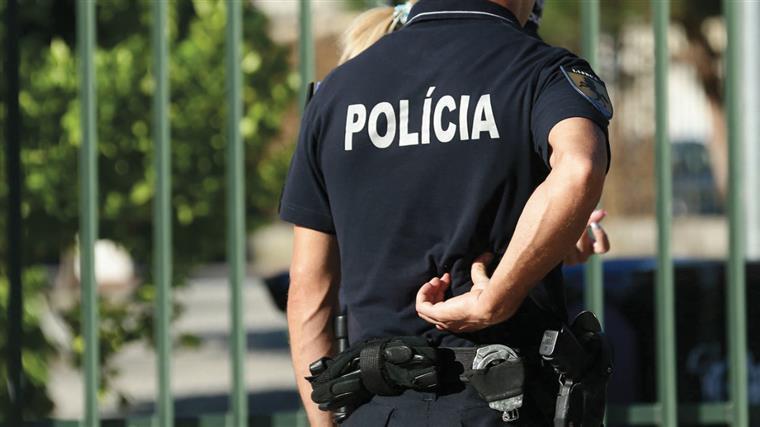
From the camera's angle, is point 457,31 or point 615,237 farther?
point 615,237

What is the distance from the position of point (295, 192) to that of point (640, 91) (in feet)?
42.8

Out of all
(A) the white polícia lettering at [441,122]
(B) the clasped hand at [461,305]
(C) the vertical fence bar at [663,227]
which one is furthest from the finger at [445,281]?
(C) the vertical fence bar at [663,227]

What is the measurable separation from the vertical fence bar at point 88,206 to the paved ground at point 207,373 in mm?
3459

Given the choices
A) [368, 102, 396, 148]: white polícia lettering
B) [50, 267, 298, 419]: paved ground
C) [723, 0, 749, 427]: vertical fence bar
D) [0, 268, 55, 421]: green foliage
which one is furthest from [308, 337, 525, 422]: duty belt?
[50, 267, 298, 419]: paved ground

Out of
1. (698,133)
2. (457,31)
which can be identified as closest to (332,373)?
(457,31)

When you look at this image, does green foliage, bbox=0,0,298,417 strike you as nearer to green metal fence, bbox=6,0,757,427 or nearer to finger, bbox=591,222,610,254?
green metal fence, bbox=6,0,757,427

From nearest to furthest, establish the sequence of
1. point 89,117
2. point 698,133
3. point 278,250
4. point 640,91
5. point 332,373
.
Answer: point 332,373 → point 89,117 → point 640,91 → point 698,133 → point 278,250

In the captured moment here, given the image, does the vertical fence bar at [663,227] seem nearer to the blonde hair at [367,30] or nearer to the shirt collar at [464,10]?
the blonde hair at [367,30]

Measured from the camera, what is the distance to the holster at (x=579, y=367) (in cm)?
212

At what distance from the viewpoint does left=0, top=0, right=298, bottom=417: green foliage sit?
5.03 m

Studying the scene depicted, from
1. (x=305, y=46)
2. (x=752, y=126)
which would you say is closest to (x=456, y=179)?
(x=305, y=46)

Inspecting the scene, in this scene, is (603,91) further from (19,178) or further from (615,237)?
(615,237)

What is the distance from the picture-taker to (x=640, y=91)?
1497cm

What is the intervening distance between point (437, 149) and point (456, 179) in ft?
0.20
